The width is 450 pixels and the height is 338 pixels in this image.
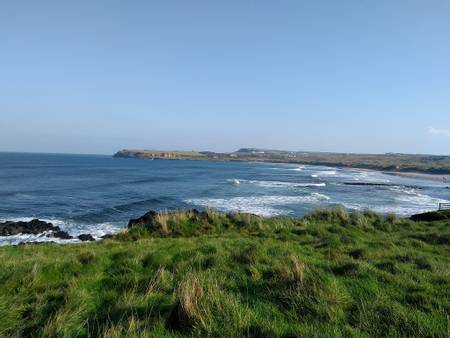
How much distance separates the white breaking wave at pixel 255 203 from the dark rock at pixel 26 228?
1282cm

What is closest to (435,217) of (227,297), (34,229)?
(227,297)

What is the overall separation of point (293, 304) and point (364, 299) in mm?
1131

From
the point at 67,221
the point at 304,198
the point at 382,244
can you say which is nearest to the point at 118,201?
the point at 67,221

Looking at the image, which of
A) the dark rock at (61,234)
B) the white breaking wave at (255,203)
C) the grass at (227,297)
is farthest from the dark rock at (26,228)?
the grass at (227,297)

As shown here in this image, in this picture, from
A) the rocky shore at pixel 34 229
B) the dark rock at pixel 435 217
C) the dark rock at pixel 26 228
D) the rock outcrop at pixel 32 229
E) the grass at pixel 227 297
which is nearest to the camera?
the grass at pixel 227 297

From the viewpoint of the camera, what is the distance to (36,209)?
113ft

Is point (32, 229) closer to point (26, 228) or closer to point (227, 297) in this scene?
point (26, 228)

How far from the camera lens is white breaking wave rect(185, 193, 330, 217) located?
34.3 metres

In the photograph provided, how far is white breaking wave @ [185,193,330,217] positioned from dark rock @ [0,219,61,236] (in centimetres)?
1282

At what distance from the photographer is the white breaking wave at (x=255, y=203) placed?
1352 inches

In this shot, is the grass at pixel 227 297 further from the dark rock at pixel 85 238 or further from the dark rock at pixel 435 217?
the dark rock at pixel 435 217

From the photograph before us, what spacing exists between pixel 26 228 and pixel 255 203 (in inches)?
875

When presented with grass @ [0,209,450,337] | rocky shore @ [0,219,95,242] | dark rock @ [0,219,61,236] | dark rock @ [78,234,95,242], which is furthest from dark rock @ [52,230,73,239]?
grass @ [0,209,450,337]

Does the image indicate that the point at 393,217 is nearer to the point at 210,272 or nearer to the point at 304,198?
the point at 210,272
